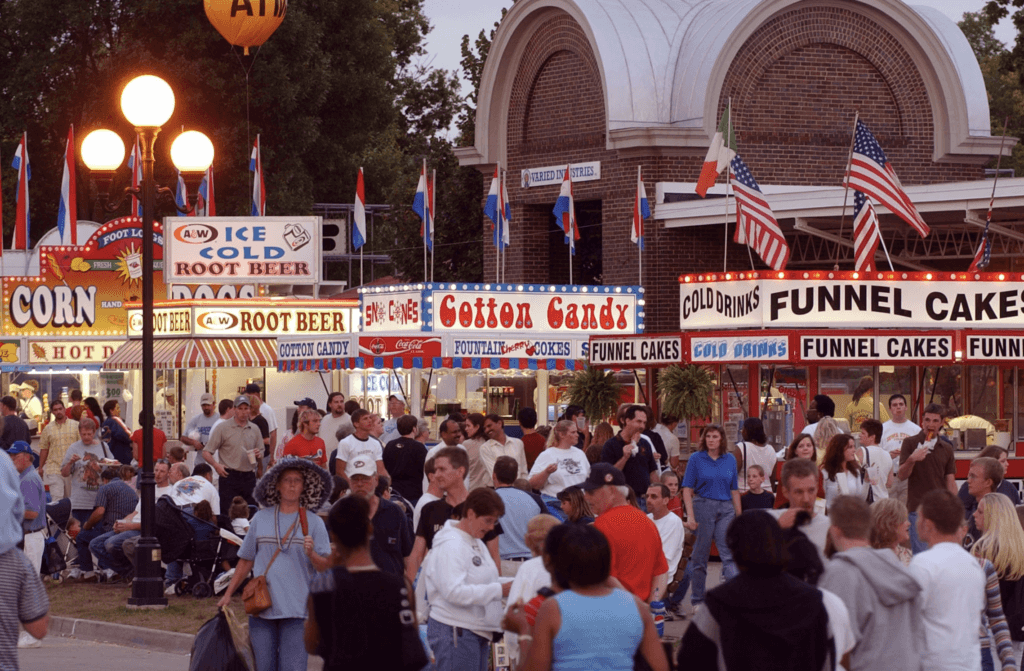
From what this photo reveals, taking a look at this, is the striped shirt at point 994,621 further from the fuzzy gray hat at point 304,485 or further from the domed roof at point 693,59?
the domed roof at point 693,59

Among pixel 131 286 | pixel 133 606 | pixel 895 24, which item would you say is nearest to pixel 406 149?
pixel 131 286

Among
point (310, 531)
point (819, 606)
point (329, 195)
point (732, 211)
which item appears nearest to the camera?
point (819, 606)

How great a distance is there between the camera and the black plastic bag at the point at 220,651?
31.0 ft

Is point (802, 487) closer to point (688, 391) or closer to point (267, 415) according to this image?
point (688, 391)

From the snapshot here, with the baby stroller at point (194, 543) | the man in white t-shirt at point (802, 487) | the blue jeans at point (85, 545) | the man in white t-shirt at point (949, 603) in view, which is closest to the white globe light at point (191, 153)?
the blue jeans at point (85, 545)

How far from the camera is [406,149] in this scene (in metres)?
65.8

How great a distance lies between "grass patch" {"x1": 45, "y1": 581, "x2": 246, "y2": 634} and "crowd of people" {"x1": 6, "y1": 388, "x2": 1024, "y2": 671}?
1.46ft

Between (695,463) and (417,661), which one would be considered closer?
(417,661)

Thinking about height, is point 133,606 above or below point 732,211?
below

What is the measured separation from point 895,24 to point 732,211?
23.3 feet

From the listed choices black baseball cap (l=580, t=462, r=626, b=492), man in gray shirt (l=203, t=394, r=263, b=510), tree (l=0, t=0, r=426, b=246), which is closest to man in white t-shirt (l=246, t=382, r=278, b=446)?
man in gray shirt (l=203, t=394, r=263, b=510)

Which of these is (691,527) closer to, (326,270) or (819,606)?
(819,606)

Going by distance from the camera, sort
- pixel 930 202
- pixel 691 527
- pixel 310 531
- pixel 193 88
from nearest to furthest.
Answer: pixel 310 531 → pixel 691 527 → pixel 930 202 → pixel 193 88

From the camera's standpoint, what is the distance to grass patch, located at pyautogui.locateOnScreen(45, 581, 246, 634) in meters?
15.0
